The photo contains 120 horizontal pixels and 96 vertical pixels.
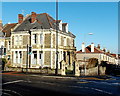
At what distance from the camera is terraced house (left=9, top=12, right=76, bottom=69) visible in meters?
34.7

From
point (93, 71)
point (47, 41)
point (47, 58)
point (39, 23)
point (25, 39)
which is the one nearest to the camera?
point (93, 71)

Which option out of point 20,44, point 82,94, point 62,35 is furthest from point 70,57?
Result: point 82,94

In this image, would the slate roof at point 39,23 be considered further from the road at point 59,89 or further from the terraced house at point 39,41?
the road at point 59,89

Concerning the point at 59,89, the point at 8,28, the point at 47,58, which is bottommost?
the point at 59,89

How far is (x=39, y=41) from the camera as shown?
35.1 metres

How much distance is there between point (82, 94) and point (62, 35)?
25.5 m

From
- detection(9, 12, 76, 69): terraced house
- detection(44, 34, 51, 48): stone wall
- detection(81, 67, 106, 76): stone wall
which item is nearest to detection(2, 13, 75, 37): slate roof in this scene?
detection(9, 12, 76, 69): terraced house

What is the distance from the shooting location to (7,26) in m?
46.5

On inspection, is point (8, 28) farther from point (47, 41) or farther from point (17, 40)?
point (47, 41)

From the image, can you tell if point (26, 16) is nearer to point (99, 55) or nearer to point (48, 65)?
point (48, 65)

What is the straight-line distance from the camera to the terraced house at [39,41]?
3472 cm

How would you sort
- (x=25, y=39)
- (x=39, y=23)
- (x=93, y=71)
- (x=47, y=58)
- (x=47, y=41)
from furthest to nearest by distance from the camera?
1. (x=25, y=39)
2. (x=39, y=23)
3. (x=47, y=41)
4. (x=47, y=58)
5. (x=93, y=71)

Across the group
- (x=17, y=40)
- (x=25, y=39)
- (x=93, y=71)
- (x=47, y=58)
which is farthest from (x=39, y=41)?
(x=93, y=71)

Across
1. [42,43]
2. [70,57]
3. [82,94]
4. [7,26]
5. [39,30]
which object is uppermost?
[7,26]
